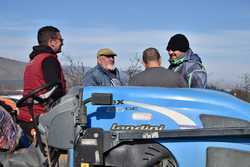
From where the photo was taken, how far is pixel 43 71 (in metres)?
4.67

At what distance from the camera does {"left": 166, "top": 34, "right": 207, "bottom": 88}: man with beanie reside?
5.34 metres

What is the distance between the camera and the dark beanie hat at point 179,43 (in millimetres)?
5562

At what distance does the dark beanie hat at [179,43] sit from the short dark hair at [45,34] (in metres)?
1.29

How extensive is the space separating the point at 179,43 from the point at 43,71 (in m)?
1.60

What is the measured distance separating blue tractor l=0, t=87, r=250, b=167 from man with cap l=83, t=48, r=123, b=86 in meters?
2.30

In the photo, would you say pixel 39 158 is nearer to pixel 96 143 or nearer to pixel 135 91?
pixel 96 143

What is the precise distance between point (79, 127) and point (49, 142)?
0.35m

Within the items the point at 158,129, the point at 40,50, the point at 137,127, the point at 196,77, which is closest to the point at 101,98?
the point at 137,127

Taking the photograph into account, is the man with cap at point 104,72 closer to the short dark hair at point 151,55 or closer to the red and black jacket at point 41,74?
the short dark hair at point 151,55

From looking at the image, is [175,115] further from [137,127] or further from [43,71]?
[43,71]

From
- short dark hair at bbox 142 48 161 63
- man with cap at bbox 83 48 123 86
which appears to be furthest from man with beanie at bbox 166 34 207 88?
man with cap at bbox 83 48 123 86

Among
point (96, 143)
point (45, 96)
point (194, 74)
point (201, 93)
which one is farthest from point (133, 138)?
point (194, 74)

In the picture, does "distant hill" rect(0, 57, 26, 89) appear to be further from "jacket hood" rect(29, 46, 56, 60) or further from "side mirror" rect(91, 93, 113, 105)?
"side mirror" rect(91, 93, 113, 105)

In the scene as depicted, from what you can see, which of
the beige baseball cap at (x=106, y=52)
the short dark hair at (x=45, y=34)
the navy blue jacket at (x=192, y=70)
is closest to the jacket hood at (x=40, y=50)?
the short dark hair at (x=45, y=34)
